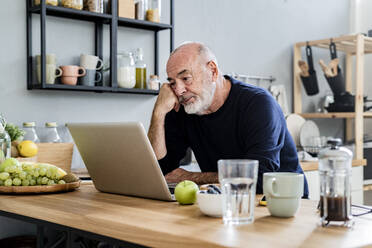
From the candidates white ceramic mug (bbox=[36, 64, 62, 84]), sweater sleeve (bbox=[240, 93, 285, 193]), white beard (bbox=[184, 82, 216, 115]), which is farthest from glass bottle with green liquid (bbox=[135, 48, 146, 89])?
sweater sleeve (bbox=[240, 93, 285, 193])

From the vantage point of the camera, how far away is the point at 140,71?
10.1ft

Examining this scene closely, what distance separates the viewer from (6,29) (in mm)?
2697

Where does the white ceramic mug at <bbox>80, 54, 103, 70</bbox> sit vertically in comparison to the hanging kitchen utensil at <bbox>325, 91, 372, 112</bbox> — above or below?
above

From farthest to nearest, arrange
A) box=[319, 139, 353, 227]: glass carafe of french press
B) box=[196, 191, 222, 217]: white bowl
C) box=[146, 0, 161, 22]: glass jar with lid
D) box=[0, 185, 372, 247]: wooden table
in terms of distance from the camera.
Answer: box=[146, 0, 161, 22]: glass jar with lid, box=[196, 191, 222, 217]: white bowl, box=[319, 139, 353, 227]: glass carafe of french press, box=[0, 185, 372, 247]: wooden table

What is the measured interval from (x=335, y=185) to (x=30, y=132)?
183 cm

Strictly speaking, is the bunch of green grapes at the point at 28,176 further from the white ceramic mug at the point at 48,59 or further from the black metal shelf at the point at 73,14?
the black metal shelf at the point at 73,14

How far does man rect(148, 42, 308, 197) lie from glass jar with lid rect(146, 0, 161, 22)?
1.00 metres

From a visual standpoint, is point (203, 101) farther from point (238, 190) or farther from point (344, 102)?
point (344, 102)

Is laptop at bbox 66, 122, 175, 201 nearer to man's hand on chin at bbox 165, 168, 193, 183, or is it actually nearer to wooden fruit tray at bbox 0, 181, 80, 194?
wooden fruit tray at bbox 0, 181, 80, 194

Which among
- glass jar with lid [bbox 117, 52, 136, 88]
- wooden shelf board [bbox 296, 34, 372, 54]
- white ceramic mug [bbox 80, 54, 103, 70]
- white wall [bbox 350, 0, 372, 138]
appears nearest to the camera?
white ceramic mug [bbox 80, 54, 103, 70]

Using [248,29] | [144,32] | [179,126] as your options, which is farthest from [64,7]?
[248,29]

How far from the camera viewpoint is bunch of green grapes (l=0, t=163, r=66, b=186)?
1.77 metres

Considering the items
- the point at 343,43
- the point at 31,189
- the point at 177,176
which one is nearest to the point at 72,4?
the point at 177,176

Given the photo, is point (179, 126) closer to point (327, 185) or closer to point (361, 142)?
point (327, 185)
